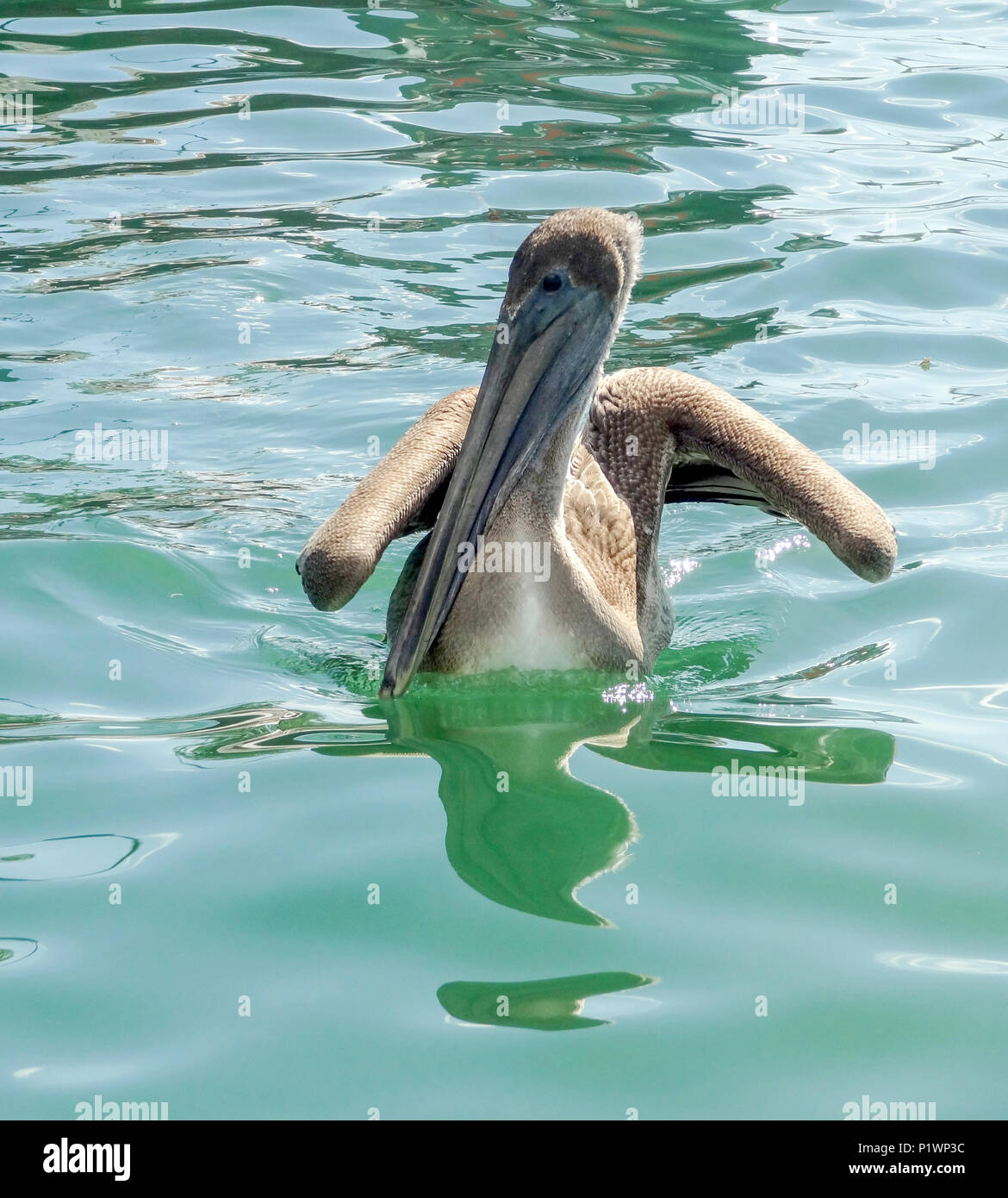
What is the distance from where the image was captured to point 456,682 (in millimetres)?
5805

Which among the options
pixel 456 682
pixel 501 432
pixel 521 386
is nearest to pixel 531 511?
pixel 501 432

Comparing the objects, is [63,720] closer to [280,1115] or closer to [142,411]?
[280,1115]

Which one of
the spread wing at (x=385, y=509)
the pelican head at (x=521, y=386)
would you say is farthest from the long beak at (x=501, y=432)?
the spread wing at (x=385, y=509)

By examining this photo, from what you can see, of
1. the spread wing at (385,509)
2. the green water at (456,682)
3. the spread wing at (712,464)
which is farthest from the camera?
the spread wing at (712,464)

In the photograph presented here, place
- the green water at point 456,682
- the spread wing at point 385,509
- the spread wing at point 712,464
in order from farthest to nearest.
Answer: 1. the spread wing at point 712,464
2. the spread wing at point 385,509
3. the green water at point 456,682

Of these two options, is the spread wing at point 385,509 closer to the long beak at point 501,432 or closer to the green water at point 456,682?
the long beak at point 501,432

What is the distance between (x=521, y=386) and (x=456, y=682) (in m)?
1.06

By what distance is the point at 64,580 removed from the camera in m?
6.68

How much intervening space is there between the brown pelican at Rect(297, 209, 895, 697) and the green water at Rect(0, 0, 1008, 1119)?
0.21 m

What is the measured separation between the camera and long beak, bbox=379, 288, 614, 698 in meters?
5.60

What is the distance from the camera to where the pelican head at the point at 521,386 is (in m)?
5.61

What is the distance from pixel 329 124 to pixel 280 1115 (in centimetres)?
1108
